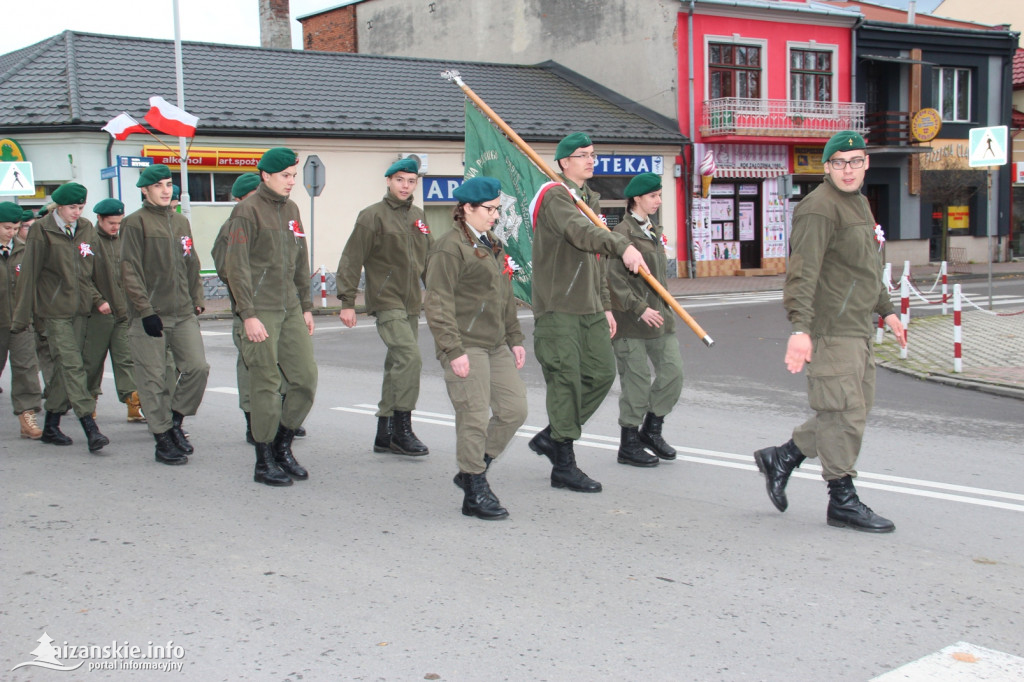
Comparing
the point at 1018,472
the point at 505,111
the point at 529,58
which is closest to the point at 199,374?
the point at 1018,472

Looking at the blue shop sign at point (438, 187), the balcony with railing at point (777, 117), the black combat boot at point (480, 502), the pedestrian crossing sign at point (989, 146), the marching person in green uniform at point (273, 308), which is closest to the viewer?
the black combat boot at point (480, 502)

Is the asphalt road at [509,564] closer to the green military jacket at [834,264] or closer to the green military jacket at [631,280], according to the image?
the green military jacket at [631,280]

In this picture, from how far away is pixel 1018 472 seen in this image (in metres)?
6.50

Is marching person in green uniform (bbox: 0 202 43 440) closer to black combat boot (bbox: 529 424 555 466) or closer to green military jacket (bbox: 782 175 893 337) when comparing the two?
black combat boot (bbox: 529 424 555 466)

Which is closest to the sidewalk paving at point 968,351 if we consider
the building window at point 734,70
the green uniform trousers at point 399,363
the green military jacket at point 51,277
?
the green uniform trousers at point 399,363

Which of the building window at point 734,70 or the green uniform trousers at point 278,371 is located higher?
the building window at point 734,70

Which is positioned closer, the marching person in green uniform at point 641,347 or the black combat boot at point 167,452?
the marching person in green uniform at point 641,347

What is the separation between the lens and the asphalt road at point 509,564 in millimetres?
3648

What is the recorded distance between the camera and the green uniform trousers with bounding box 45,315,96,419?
287 inches

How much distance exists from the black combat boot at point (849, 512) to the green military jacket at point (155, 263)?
4.38 m

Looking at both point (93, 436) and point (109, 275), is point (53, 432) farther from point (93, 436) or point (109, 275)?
point (109, 275)

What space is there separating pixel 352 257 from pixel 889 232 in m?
29.1

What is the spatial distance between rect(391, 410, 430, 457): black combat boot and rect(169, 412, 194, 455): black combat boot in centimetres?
135

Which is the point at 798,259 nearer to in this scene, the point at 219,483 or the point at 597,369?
the point at 597,369
